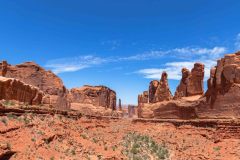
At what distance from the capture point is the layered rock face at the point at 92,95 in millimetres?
84438

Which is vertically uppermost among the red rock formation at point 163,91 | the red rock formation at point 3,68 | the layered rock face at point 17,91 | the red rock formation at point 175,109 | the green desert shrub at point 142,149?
the red rock formation at point 3,68

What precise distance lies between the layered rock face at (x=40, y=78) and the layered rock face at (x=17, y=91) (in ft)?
70.5

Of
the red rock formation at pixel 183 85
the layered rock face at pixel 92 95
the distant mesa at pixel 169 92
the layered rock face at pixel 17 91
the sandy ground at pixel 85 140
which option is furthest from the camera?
the layered rock face at pixel 92 95

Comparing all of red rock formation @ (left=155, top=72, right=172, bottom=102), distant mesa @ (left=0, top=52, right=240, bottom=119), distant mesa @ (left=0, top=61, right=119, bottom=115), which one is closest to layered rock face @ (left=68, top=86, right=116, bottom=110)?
distant mesa @ (left=0, top=61, right=119, bottom=115)

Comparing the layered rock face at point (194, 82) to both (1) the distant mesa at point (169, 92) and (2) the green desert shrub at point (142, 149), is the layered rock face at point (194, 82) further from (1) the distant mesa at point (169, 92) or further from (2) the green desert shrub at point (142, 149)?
(2) the green desert shrub at point (142, 149)

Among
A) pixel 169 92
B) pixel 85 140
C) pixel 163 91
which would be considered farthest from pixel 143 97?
pixel 85 140

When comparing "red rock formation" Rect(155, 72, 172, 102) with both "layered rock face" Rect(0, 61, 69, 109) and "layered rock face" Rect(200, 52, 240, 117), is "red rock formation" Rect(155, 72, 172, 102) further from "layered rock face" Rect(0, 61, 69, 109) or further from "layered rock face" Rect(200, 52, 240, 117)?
"layered rock face" Rect(200, 52, 240, 117)

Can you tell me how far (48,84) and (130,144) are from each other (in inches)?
1296

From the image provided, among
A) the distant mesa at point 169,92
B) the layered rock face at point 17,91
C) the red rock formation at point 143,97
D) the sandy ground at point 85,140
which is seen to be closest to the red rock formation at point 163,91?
the distant mesa at point 169,92

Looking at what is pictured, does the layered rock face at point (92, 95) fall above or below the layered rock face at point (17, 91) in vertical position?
above

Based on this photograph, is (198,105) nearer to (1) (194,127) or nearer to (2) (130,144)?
(1) (194,127)

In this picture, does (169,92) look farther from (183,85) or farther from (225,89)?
(225,89)

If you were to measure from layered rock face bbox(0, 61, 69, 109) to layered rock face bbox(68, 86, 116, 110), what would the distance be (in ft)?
60.5

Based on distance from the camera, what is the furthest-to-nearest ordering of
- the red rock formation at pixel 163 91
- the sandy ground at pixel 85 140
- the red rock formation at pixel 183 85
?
the red rock formation at pixel 163 91 → the red rock formation at pixel 183 85 → the sandy ground at pixel 85 140
